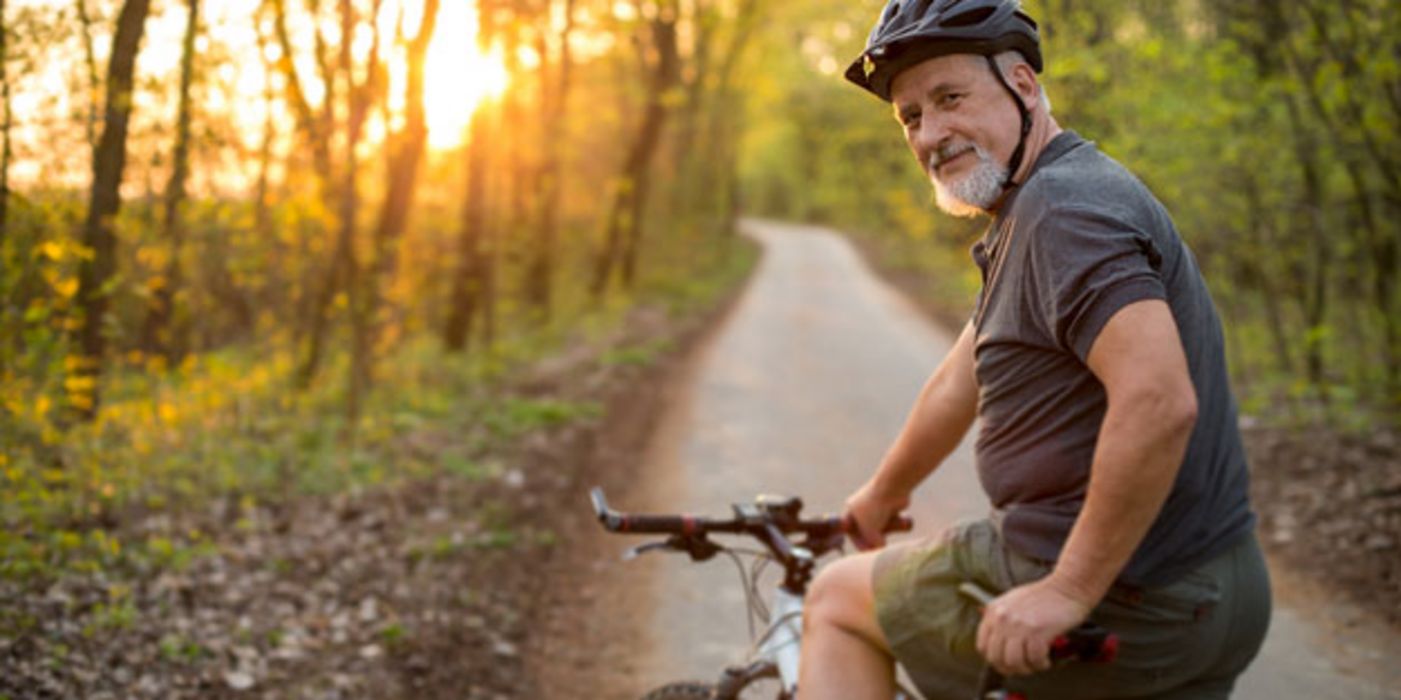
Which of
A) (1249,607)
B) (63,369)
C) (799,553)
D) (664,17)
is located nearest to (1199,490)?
(1249,607)

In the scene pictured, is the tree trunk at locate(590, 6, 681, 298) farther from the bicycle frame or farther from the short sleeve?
the short sleeve

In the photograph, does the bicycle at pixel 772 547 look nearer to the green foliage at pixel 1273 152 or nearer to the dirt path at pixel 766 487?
the dirt path at pixel 766 487

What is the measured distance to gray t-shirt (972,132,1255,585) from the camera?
77.8 inches

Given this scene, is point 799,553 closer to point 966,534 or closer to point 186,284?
Answer: point 966,534

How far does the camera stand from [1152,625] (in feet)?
6.69

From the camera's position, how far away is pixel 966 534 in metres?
2.32

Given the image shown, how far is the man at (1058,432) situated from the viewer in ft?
6.38

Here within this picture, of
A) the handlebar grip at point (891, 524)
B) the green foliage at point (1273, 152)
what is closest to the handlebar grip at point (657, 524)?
the handlebar grip at point (891, 524)

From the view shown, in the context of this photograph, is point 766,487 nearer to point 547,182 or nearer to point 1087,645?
point 1087,645

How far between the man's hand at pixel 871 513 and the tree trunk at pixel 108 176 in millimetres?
5846

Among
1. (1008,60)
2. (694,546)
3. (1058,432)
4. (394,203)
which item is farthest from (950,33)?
(394,203)

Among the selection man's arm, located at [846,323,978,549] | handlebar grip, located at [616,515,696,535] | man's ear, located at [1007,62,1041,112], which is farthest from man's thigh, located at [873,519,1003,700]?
man's ear, located at [1007,62,1041,112]

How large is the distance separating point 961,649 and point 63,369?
554 centimetres

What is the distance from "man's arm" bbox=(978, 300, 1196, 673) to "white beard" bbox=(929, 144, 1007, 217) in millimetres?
439
